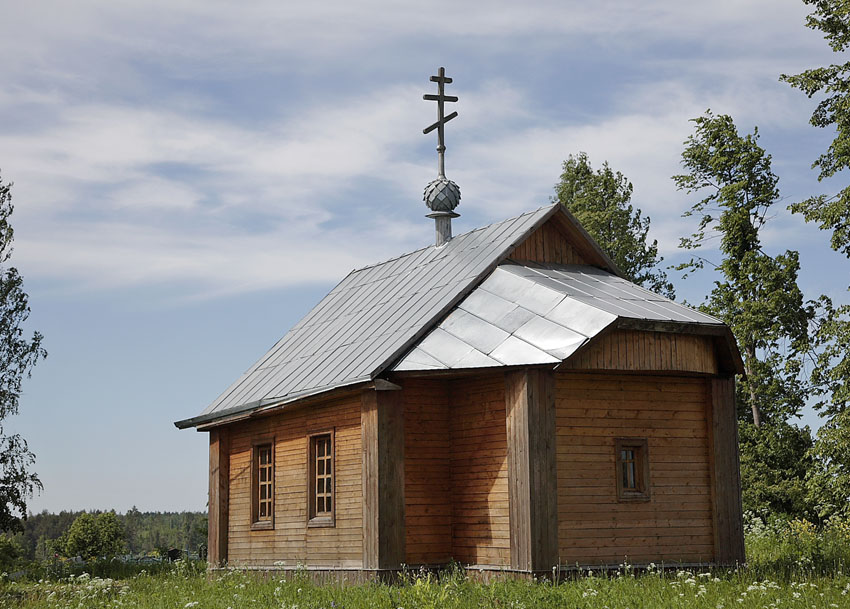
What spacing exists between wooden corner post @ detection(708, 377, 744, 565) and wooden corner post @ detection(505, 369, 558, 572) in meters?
3.02

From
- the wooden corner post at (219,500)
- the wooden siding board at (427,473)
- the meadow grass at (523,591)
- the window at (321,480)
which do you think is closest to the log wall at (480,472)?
the wooden siding board at (427,473)

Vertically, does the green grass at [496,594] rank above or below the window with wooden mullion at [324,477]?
below

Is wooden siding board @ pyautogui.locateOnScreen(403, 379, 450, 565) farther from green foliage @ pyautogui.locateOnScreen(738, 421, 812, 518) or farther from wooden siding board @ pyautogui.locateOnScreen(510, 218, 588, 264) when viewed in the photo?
green foliage @ pyautogui.locateOnScreen(738, 421, 812, 518)

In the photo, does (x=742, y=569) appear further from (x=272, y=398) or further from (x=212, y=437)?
(x=212, y=437)

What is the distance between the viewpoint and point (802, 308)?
27.8 m

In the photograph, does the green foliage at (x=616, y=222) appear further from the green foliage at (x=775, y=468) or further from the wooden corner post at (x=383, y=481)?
the wooden corner post at (x=383, y=481)

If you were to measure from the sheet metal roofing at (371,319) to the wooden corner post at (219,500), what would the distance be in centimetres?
66

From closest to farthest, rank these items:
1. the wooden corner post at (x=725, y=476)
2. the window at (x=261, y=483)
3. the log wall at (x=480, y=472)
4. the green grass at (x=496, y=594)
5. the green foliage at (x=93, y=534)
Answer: the green grass at (x=496, y=594) < the log wall at (x=480, y=472) < the wooden corner post at (x=725, y=476) < the window at (x=261, y=483) < the green foliage at (x=93, y=534)

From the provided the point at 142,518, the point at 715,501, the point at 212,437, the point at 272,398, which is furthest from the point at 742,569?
the point at 142,518

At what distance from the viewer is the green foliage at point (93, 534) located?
58.2 metres

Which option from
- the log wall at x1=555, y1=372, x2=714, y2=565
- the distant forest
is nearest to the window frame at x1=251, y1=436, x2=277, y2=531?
the log wall at x1=555, y1=372, x2=714, y2=565

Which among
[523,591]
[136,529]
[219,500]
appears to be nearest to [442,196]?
[219,500]

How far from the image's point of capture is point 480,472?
49.5 ft

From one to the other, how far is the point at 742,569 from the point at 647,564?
5.11 ft
